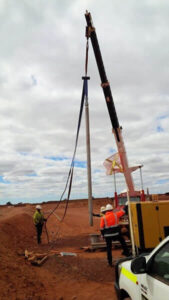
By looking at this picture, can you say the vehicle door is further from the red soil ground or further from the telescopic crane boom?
the telescopic crane boom

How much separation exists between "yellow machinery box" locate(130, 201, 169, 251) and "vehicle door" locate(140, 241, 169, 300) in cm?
386

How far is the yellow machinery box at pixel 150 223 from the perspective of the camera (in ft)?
22.7

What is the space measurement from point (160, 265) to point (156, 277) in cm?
14

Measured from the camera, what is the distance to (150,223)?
22.8 feet

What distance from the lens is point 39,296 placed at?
19.9ft

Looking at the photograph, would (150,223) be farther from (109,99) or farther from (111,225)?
(109,99)

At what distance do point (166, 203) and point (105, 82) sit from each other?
9.37 meters

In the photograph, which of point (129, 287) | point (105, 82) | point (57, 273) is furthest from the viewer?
point (105, 82)

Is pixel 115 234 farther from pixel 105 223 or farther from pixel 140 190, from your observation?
pixel 140 190

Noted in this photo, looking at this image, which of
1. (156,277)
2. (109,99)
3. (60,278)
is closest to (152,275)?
(156,277)

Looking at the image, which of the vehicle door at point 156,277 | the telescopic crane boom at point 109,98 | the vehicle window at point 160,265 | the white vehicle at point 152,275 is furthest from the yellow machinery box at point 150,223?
the telescopic crane boom at point 109,98

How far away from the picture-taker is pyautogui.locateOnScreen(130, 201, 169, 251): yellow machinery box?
6.91m

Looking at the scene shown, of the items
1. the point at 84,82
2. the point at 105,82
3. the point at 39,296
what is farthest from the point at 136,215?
the point at 84,82

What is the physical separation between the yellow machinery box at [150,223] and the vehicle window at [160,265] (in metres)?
4.03
